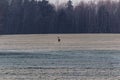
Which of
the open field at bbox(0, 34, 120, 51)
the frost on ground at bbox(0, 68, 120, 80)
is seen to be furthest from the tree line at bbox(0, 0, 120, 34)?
the frost on ground at bbox(0, 68, 120, 80)

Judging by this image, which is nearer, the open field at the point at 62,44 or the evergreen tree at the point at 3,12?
the open field at the point at 62,44

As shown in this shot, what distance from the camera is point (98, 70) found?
20.8m

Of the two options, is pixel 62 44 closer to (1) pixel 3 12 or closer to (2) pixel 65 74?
(2) pixel 65 74

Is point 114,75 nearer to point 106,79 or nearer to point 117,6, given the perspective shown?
point 106,79

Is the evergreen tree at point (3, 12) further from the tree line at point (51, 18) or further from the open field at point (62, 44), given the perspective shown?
the open field at point (62, 44)

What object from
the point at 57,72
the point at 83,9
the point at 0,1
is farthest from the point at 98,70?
the point at 83,9

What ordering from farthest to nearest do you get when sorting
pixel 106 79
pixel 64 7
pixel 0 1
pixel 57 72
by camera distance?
pixel 64 7, pixel 0 1, pixel 57 72, pixel 106 79

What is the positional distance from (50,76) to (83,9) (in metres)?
131

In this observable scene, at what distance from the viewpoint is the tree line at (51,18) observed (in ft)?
422

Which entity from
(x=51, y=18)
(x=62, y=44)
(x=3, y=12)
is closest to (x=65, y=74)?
(x=62, y=44)

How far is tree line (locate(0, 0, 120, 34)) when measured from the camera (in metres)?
128

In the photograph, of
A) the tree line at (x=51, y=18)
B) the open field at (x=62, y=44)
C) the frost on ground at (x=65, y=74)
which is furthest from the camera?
the tree line at (x=51, y=18)

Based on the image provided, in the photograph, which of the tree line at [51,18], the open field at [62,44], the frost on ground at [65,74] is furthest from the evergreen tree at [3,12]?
the frost on ground at [65,74]

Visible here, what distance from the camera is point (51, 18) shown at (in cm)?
13112
